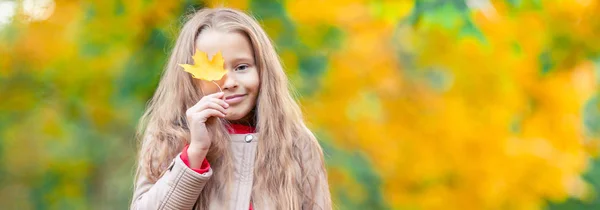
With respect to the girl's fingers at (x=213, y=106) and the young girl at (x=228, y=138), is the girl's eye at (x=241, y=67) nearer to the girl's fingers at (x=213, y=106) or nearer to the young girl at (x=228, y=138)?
the young girl at (x=228, y=138)

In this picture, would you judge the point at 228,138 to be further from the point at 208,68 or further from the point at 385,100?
the point at 385,100

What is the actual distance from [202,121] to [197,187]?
16cm

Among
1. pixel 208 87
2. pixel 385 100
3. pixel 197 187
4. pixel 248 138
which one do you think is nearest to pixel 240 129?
pixel 248 138

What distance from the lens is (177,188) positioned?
233 centimetres

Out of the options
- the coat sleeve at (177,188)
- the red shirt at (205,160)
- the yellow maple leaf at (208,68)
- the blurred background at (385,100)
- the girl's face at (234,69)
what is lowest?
the coat sleeve at (177,188)

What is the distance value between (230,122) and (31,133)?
2.95 meters

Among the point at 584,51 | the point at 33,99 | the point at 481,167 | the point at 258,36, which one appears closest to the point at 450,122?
the point at 481,167

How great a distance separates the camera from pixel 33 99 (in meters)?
5.11

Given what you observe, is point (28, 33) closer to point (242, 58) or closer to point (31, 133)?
point (31, 133)

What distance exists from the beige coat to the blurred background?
6.97ft

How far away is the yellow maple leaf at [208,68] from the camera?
2320 mm

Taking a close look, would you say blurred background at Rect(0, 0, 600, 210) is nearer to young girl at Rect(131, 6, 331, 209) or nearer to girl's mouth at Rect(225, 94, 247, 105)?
young girl at Rect(131, 6, 331, 209)

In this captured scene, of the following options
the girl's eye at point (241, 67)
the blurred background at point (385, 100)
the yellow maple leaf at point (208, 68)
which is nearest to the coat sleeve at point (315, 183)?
the girl's eye at point (241, 67)

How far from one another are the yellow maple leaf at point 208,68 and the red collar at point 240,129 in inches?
8.7
